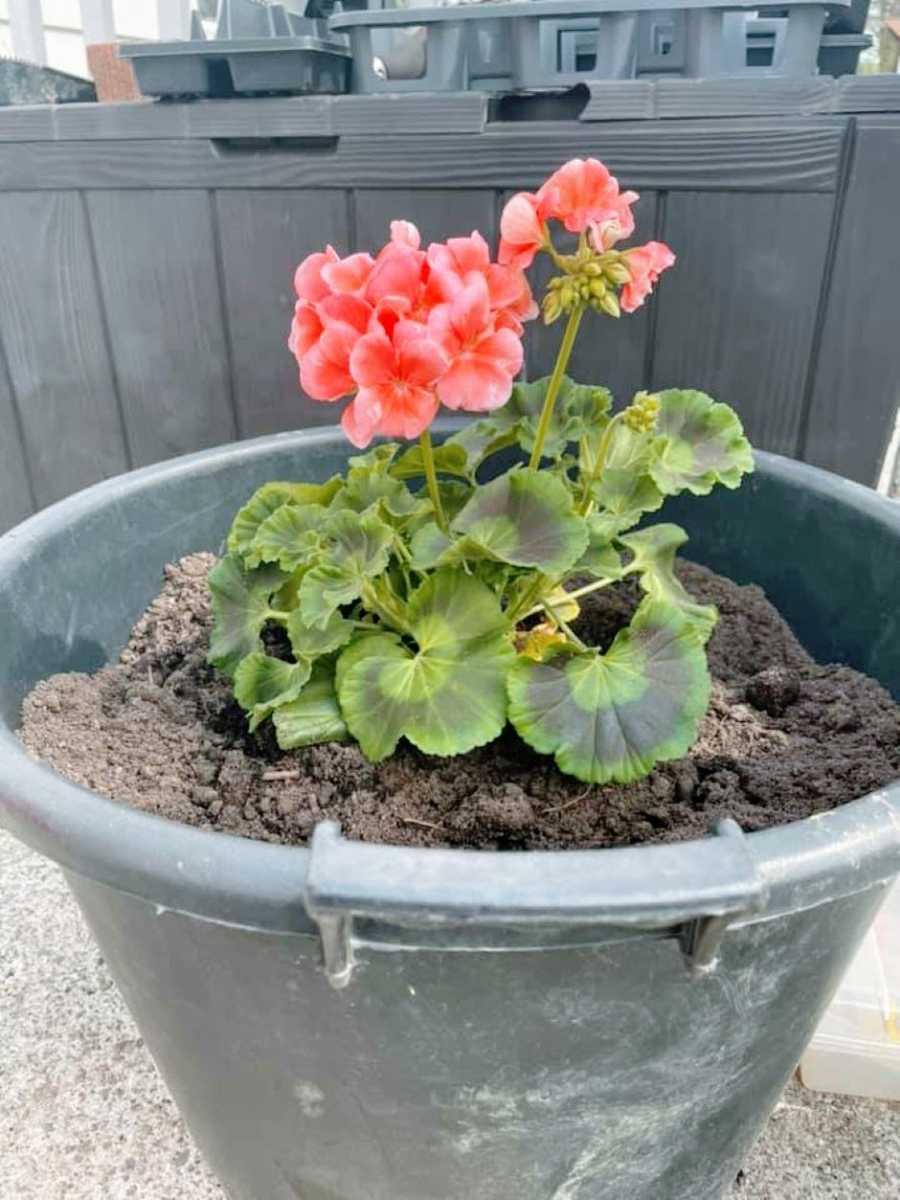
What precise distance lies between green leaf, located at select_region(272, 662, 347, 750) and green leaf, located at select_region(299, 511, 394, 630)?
7 centimetres

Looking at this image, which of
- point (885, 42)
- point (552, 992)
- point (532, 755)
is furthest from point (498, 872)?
point (885, 42)

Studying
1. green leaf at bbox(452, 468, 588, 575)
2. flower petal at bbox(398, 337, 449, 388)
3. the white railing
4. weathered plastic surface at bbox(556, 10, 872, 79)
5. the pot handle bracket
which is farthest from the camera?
the white railing

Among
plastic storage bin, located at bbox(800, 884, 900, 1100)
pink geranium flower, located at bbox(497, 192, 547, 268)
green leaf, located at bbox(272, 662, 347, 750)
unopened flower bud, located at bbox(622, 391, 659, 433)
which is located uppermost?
pink geranium flower, located at bbox(497, 192, 547, 268)

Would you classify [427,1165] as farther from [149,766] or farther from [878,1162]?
[878,1162]

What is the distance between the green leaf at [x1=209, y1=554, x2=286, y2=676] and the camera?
0.82 meters

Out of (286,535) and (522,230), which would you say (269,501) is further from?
(522,230)

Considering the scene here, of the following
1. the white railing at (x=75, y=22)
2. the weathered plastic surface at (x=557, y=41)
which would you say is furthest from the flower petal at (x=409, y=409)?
the white railing at (x=75, y=22)

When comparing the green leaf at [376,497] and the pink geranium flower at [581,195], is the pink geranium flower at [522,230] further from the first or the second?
the green leaf at [376,497]

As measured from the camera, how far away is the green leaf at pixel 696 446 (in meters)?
0.79

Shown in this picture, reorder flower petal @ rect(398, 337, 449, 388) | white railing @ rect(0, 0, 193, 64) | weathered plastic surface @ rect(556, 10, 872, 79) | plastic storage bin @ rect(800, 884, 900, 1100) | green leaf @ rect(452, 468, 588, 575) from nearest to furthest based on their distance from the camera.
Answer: flower petal @ rect(398, 337, 449, 388) < green leaf @ rect(452, 468, 588, 575) < plastic storage bin @ rect(800, 884, 900, 1100) < weathered plastic surface @ rect(556, 10, 872, 79) < white railing @ rect(0, 0, 193, 64)

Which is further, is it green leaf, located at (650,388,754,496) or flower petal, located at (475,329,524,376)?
green leaf, located at (650,388,754,496)

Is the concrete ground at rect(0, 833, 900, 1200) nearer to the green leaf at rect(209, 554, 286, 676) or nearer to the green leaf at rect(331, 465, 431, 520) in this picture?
the green leaf at rect(209, 554, 286, 676)

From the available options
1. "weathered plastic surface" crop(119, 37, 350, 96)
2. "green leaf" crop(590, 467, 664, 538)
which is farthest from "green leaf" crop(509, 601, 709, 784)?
"weathered plastic surface" crop(119, 37, 350, 96)

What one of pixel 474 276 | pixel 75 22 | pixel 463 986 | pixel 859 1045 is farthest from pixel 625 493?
Answer: pixel 75 22
